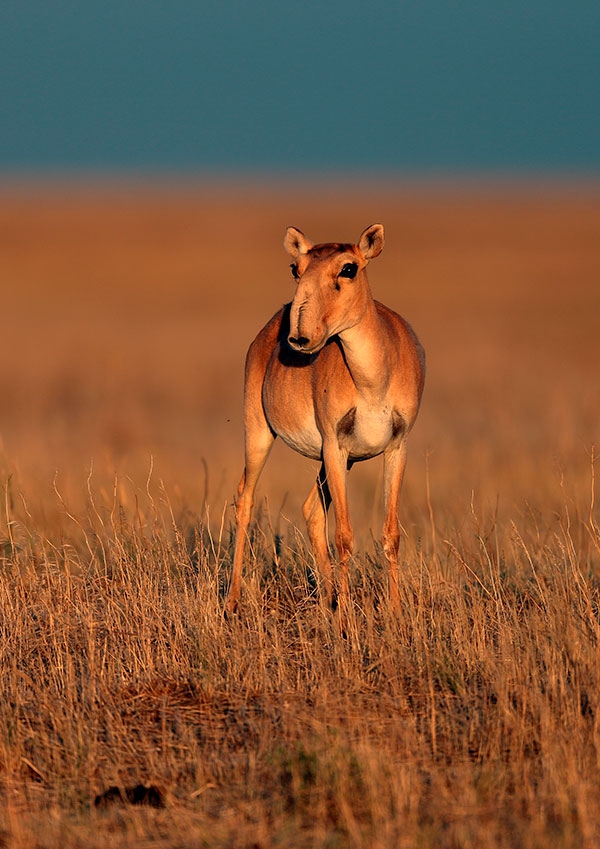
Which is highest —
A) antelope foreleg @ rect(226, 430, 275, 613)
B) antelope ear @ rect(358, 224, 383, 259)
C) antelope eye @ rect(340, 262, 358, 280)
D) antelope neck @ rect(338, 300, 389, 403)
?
antelope ear @ rect(358, 224, 383, 259)

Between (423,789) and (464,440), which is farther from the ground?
(464,440)

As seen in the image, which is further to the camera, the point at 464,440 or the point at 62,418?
the point at 62,418

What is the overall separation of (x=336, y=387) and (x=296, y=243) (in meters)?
0.94

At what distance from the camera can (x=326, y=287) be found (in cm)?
717

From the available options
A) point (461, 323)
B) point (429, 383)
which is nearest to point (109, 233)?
point (461, 323)

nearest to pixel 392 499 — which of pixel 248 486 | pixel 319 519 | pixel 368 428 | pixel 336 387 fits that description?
pixel 368 428

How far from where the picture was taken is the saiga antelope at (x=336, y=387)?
7.23 m

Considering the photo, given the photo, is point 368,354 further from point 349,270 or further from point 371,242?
point 371,242

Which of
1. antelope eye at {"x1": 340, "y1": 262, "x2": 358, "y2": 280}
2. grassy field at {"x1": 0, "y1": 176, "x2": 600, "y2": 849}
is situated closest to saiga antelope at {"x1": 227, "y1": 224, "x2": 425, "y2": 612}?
antelope eye at {"x1": 340, "y1": 262, "x2": 358, "y2": 280}

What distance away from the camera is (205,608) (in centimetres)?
696

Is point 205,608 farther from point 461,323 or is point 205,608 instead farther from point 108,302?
point 108,302

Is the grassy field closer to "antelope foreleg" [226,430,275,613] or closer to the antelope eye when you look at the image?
"antelope foreleg" [226,430,275,613]

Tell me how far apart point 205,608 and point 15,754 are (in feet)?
5.66

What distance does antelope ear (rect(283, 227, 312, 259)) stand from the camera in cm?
740
